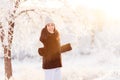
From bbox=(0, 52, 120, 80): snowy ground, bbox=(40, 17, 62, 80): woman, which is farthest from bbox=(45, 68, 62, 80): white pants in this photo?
bbox=(0, 52, 120, 80): snowy ground

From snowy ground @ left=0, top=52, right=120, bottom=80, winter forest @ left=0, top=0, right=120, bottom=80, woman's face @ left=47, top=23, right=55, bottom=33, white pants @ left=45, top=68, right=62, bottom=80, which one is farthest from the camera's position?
snowy ground @ left=0, top=52, right=120, bottom=80

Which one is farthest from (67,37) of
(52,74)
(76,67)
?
(52,74)

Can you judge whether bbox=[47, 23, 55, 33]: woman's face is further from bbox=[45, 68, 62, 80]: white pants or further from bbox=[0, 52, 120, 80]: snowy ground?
bbox=[0, 52, 120, 80]: snowy ground

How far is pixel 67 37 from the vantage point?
2372 cm

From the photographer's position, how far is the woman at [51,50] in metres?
8.10

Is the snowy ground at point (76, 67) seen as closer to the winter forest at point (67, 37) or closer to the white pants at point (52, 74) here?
the winter forest at point (67, 37)

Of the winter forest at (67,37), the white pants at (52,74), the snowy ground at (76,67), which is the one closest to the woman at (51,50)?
the white pants at (52,74)

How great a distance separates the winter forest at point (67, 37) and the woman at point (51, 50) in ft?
8.58

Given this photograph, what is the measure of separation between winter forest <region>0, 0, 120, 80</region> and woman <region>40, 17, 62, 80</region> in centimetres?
262

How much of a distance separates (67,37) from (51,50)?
15597mm

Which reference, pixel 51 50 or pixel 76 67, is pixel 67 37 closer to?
pixel 76 67

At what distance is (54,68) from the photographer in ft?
27.0

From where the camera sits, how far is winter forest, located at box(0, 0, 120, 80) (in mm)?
13359

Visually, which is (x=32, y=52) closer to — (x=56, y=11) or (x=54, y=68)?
(x=56, y=11)
